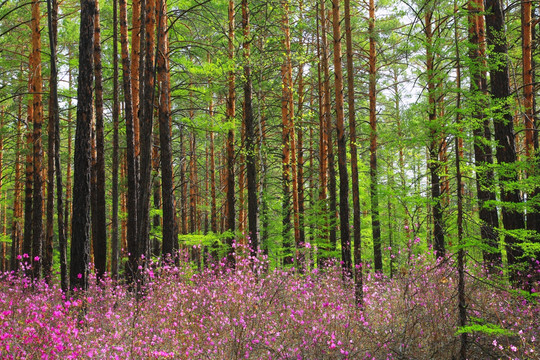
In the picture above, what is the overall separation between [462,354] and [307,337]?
6.29 feet

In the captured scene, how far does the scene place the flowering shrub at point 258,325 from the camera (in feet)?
14.7

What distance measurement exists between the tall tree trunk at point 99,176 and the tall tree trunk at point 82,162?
153 inches

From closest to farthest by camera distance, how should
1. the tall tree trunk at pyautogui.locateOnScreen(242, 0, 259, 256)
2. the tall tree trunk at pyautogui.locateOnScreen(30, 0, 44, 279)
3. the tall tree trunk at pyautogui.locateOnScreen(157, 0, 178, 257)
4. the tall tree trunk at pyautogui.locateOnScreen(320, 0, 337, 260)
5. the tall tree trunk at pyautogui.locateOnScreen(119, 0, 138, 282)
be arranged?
the tall tree trunk at pyautogui.locateOnScreen(119, 0, 138, 282)
the tall tree trunk at pyautogui.locateOnScreen(157, 0, 178, 257)
the tall tree trunk at pyautogui.locateOnScreen(242, 0, 259, 256)
the tall tree trunk at pyautogui.locateOnScreen(320, 0, 337, 260)
the tall tree trunk at pyautogui.locateOnScreen(30, 0, 44, 279)

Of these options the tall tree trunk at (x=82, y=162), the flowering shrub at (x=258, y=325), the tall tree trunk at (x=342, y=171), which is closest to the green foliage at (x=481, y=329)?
the flowering shrub at (x=258, y=325)

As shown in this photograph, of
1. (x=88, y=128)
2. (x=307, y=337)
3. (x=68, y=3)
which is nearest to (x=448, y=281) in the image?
(x=307, y=337)

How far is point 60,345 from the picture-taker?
13.5 feet

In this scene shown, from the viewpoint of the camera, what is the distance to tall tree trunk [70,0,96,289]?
6.51m

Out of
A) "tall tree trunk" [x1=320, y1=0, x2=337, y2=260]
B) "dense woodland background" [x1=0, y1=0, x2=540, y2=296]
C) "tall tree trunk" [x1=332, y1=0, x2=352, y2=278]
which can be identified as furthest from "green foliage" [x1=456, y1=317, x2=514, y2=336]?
"tall tree trunk" [x1=320, y1=0, x2=337, y2=260]

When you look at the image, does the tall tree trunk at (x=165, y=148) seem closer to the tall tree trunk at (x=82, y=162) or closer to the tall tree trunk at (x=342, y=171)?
the tall tree trunk at (x=82, y=162)

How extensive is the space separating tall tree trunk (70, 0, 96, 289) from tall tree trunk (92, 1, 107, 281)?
388 cm

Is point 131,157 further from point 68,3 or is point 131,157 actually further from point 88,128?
point 68,3

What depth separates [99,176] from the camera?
11.6m

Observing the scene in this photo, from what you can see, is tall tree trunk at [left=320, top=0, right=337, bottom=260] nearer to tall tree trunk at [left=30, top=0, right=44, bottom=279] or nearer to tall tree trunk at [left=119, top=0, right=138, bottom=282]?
tall tree trunk at [left=119, top=0, right=138, bottom=282]

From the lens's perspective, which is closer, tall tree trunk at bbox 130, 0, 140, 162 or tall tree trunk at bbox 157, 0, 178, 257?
tall tree trunk at bbox 157, 0, 178, 257
